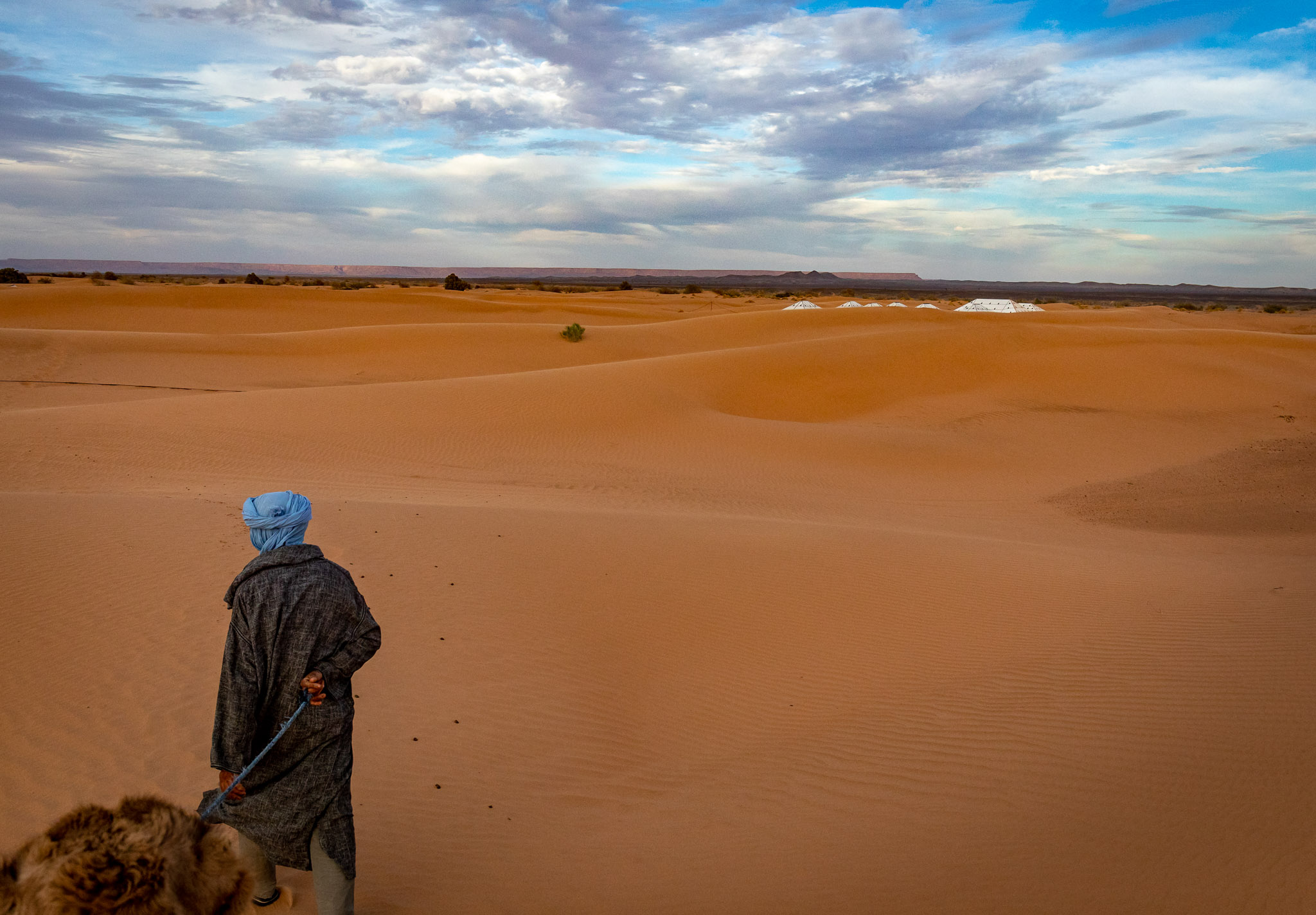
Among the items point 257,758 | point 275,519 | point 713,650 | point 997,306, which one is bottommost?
point 713,650

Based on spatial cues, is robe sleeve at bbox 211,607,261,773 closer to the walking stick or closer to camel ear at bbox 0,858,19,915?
the walking stick

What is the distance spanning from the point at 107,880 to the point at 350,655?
1044 millimetres

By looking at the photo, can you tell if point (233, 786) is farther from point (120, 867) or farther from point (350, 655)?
point (120, 867)

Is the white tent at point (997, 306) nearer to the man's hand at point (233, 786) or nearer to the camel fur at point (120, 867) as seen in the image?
the man's hand at point (233, 786)

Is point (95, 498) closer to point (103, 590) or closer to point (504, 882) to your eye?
point (103, 590)

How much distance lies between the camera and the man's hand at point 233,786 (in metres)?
3.02

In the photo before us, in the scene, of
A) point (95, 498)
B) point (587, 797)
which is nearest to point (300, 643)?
point (587, 797)

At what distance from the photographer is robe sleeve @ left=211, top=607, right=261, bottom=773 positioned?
117 inches

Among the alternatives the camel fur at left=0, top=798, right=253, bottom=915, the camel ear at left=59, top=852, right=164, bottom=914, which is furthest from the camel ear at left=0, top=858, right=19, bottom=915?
the camel ear at left=59, top=852, right=164, bottom=914

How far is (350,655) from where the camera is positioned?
3127 mm

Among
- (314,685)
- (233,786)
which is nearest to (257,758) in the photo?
(233,786)

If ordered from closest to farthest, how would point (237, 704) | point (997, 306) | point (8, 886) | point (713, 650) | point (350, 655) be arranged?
1. point (8, 886)
2. point (237, 704)
3. point (350, 655)
4. point (713, 650)
5. point (997, 306)

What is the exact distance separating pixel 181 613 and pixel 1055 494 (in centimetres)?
1277

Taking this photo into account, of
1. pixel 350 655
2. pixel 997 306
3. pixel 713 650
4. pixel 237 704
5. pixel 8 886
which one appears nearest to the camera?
pixel 8 886
